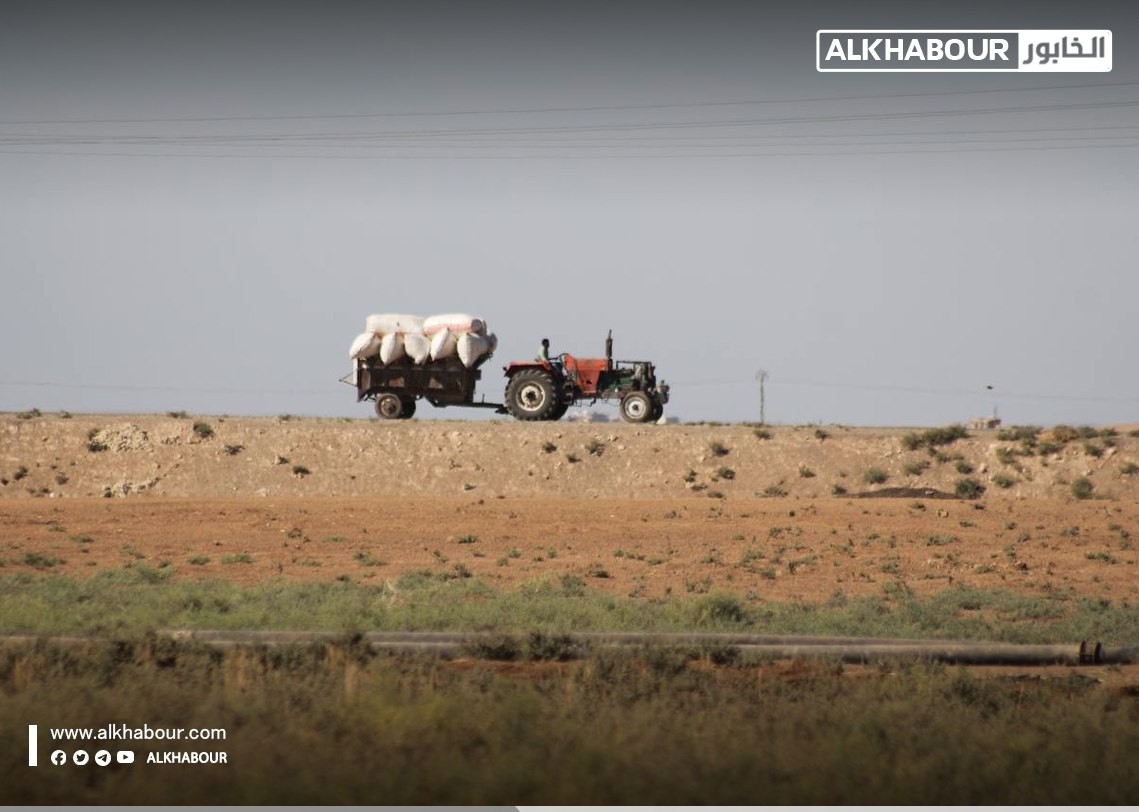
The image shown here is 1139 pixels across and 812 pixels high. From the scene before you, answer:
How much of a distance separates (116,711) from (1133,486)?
3725cm

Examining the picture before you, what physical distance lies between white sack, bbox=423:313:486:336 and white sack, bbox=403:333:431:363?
1.13 feet

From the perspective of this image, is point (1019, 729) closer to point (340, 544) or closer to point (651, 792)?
point (651, 792)

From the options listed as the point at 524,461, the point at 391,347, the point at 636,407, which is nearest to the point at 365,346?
the point at 391,347

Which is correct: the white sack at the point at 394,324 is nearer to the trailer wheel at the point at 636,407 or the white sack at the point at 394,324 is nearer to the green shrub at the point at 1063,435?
the trailer wheel at the point at 636,407

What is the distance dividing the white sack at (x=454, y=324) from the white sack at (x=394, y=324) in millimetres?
288

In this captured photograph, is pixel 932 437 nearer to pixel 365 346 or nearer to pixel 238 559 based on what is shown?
pixel 365 346

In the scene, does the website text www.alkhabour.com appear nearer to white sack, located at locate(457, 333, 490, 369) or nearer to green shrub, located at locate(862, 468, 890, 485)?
→ white sack, located at locate(457, 333, 490, 369)

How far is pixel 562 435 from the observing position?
150ft

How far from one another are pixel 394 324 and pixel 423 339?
112 centimetres

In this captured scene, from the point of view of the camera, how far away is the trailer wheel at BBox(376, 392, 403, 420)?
153 ft

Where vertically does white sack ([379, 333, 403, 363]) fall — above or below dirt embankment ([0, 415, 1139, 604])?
above

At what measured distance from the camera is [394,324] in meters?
44.9

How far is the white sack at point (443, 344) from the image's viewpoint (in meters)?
44.3

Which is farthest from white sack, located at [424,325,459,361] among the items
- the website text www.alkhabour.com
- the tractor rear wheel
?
the website text www.alkhabour.com
